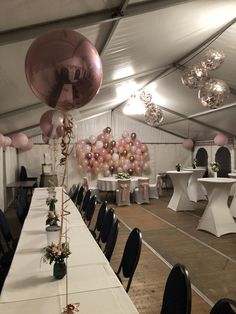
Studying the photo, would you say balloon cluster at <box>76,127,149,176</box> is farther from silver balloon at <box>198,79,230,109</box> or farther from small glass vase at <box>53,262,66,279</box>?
small glass vase at <box>53,262,66,279</box>

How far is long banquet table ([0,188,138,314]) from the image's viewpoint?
1.46m

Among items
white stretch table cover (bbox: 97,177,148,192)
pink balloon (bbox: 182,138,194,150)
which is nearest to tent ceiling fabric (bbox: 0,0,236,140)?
white stretch table cover (bbox: 97,177,148,192)

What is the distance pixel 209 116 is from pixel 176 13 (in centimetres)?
549

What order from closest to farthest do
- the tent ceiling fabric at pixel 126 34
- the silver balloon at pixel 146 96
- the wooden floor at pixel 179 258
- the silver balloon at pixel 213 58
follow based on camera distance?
the tent ceiling fabric at pixel 126 34
the wooden floor at pixel 179 258
the silver balloon at pixel 213 58
the silver balloon at pixel 146 96

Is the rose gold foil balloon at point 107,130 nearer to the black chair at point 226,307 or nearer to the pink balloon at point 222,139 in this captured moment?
the pink balloon at point 222,139

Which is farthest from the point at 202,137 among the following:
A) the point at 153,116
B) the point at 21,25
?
the point at 21,25

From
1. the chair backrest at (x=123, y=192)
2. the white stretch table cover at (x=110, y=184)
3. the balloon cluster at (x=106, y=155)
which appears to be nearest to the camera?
the chair backrest at (x=123, y=192)

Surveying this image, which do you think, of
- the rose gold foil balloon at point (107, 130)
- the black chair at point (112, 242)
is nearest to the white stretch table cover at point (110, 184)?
the rose gold foil balloon at point (107, 130)

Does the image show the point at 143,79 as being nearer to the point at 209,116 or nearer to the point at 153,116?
the point at 153,116

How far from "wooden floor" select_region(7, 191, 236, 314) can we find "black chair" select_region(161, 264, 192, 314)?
1.26m

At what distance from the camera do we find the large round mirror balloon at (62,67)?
143 centimetres

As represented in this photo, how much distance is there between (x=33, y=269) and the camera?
6.38ft

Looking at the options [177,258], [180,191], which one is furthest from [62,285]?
[180,191]

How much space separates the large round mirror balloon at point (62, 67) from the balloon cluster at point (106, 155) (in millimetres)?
8350
